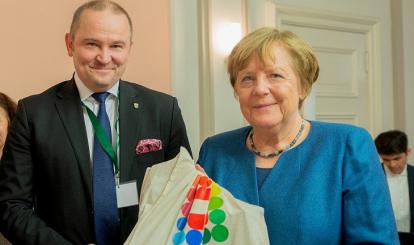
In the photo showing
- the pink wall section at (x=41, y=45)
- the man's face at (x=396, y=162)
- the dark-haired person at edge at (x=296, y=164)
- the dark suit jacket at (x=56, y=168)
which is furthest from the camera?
the man's face at (x=396, y=162)

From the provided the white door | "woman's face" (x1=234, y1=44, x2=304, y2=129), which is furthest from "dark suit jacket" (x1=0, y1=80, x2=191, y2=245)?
the white door

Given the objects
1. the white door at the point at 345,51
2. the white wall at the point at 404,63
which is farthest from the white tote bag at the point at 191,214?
the white wall at the point at 404,63

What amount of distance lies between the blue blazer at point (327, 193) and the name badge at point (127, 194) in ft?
1.11

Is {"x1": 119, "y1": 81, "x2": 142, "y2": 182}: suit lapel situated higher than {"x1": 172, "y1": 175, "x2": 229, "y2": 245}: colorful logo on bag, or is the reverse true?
{"x1": 119, "y1": 81, "x2": 142, "y2": 182}: suit lapel

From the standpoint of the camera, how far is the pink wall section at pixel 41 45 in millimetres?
2414

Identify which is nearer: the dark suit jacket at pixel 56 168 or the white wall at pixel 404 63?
the dark suit jacket at pixel 56 168

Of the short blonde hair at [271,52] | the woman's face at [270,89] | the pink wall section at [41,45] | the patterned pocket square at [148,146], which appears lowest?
the patterned pocket square at [148,146]

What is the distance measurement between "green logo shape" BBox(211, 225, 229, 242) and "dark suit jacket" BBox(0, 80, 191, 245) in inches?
18.5

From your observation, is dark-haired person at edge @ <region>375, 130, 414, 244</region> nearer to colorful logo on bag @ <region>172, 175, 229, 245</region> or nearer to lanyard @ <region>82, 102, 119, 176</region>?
lanyard @ <region>82, 102, 119, 176</region>

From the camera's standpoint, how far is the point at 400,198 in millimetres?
3537

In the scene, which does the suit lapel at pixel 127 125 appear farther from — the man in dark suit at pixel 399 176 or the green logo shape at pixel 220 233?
the man in dark suit at pixel 399 176

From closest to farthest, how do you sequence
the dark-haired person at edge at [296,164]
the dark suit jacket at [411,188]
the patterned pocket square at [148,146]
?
the dark-haired person at edge at [296,164]
the patterned pocket square at [148,146]
the dark suit jacket at [411,188]

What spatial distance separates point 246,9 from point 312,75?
1.92 meters

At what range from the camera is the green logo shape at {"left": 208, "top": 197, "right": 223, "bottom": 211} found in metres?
1.21
